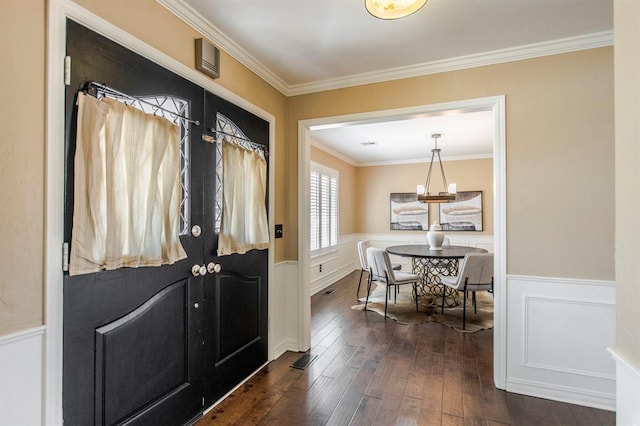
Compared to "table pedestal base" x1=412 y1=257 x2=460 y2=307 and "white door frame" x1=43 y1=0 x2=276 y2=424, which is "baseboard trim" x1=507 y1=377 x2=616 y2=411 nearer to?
"table pedestal base" x1=412 y1=257 x2=460 y2=307

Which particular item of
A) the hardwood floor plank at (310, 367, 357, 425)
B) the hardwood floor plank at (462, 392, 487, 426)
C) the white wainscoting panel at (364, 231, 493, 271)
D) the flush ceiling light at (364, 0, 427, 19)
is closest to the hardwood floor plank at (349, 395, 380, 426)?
the hardwood floor plank at (310, 367, 357, 425)

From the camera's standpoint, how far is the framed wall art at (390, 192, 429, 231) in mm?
7148

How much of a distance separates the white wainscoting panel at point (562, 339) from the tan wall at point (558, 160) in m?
0.12

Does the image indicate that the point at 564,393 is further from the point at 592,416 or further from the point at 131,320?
the point at 131,320

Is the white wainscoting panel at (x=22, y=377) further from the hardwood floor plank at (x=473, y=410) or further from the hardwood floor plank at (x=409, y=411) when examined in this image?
the hardwood floor plank at (x=473, y=410)

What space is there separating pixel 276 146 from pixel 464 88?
1.70 metres

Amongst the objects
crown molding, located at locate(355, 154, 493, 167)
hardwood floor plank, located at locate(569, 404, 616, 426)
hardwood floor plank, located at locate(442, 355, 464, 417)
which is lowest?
hardwood floor plank, located at locate(569, 404, 616, 426)

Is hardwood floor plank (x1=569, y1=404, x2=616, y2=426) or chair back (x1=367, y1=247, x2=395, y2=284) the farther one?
chair back (x1=367, y1=247, x2=395, y2=284)

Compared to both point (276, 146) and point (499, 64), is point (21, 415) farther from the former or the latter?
point (499, 64)

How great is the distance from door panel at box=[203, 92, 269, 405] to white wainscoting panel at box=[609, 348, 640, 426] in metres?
2.08

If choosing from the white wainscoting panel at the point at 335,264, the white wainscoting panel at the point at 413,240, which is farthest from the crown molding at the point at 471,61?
the white wainscoting panel at the point at 413,240

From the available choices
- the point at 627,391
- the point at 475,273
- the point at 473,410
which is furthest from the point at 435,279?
the point at 627,391

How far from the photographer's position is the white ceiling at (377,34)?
1.99 metres

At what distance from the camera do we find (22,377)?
125 cm
